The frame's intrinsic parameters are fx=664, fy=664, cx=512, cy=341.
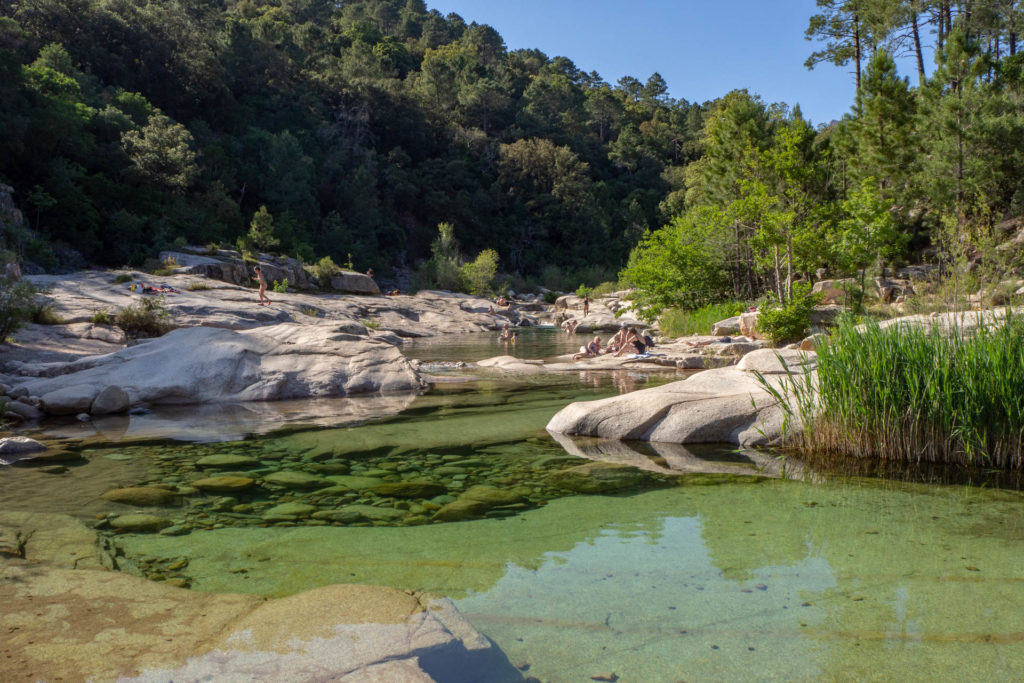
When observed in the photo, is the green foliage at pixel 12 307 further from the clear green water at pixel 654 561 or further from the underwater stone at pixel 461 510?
the underwater stone at pixel 461 510

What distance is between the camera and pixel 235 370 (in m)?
10.3

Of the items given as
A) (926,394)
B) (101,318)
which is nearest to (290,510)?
(926,394)

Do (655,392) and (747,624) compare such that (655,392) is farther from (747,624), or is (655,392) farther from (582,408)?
(747,624)

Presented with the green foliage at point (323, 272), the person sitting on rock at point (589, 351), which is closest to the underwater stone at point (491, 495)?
the person sitting on rock at point (589, 351)

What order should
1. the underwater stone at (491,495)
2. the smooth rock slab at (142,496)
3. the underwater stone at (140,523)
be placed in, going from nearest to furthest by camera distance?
the underwater stone at (140,523), the smooth rock slab at (142,496), the underwater stone at (491,495)

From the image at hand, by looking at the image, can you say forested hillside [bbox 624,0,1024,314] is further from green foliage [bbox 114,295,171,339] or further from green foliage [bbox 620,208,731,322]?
green foliage [bbox 114,295,171,339]

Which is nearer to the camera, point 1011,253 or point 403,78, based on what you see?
point 1011,253

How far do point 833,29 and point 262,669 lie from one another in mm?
39761

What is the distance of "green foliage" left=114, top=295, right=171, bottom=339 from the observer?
15.8 meters

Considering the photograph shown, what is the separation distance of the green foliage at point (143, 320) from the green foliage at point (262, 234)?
2147 cm

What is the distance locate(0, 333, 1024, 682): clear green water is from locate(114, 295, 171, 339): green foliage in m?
11.0

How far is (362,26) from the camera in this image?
7956 cm

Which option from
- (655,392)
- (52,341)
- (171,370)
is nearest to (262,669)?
(655,392)

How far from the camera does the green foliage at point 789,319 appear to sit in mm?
16067
